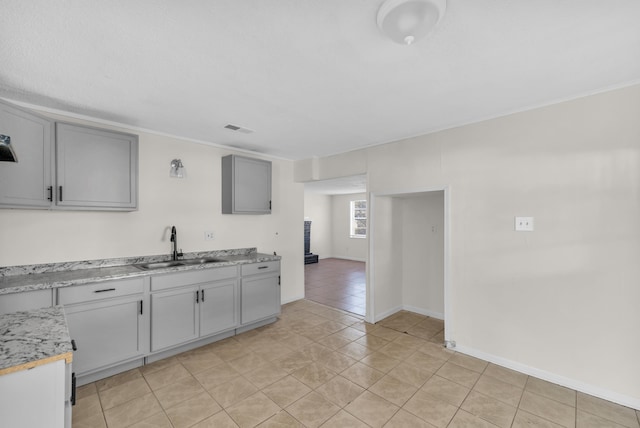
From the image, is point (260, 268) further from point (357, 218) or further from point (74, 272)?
point (357, 218)

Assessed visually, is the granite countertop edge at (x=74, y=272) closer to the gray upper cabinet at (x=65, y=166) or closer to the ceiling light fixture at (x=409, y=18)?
the gray upper cabinet at (x=65, y=166)

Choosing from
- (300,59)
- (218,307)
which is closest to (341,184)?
(218,307)

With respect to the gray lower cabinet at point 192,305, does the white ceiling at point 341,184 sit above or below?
above

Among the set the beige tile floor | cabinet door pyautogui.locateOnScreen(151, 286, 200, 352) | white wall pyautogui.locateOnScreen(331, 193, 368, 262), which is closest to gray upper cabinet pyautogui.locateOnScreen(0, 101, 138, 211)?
cabinet door pyautogui.locateOnScreen(151, 286, 200, 352)

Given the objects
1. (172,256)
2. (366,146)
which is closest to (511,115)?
(366,146)

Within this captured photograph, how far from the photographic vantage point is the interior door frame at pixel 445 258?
3080mm

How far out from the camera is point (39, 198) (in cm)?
234

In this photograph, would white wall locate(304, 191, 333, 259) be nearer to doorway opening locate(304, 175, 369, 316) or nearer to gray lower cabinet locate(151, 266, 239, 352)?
doorway opening locate(304, 175, 369, 316)

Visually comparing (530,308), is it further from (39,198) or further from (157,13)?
(39,198)

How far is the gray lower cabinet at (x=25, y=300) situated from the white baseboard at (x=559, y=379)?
3802mm

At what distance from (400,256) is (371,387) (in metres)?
2.27

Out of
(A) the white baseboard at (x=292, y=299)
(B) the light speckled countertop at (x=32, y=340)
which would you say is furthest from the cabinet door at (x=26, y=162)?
(A) the white baseboard at (x=292, y=299)

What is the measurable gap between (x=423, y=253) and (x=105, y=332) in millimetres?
3865

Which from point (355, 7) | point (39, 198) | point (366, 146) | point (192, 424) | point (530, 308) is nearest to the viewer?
point (355, 7)
